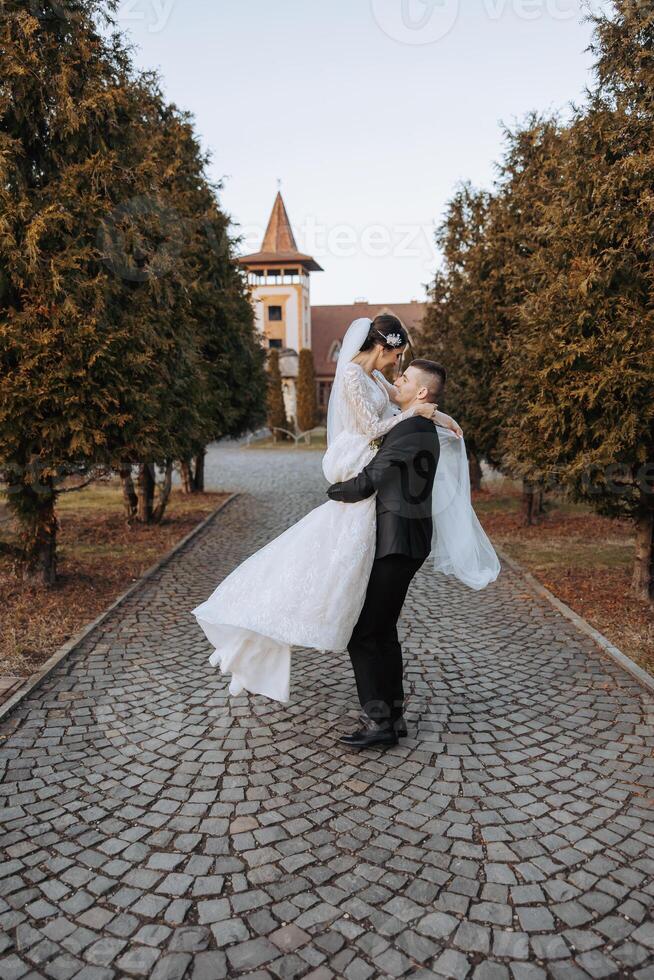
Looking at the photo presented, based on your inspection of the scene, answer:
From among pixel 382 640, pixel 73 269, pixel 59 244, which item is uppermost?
pixel 59 244

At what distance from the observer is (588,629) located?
6.38m

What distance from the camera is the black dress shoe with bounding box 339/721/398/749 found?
13.4 feet

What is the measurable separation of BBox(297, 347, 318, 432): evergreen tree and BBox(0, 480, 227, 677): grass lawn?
29.4m

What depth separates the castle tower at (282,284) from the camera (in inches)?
2408

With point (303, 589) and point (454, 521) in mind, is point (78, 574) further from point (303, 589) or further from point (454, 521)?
point (454, 521)

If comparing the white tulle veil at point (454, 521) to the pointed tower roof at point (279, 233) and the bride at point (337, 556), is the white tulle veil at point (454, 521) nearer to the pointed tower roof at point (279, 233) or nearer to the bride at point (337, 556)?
the bride at point (337, 556)

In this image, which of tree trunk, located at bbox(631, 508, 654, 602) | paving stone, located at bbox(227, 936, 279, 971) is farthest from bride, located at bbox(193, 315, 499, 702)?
tree trunk, located at bbox(631, 508, 654, 602)

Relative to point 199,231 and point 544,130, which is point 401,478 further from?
point 199,231

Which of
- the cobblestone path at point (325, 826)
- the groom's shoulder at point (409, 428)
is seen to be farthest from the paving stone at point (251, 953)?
the groom's shoulder at point (409, 428)

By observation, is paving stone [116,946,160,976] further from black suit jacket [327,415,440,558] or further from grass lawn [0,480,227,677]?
grass lawn [0,480,227,677]

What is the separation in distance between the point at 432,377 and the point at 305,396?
40.8 meters

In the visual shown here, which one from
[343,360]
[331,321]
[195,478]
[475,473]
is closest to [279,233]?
[331,321]

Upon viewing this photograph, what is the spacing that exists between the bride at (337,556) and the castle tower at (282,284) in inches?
2228

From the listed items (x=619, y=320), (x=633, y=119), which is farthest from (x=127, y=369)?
(x=633, y=119)
